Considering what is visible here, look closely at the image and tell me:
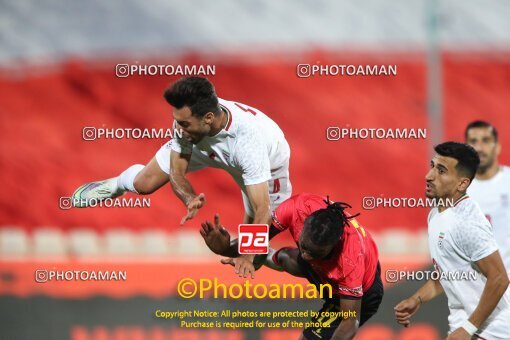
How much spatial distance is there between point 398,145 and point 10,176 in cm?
189

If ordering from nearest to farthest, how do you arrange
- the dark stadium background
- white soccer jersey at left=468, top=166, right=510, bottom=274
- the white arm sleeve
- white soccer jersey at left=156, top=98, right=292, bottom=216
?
white soccer jersey at left=156, top=98, right=292, bottom=216 → the white arm sleeve → the dark stadium background → white soccer jersey at left=468, top=166, right=510, bottom=274

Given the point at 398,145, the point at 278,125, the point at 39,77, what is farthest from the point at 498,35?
the point at 39,77

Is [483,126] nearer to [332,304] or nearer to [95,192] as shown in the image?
[332,304]

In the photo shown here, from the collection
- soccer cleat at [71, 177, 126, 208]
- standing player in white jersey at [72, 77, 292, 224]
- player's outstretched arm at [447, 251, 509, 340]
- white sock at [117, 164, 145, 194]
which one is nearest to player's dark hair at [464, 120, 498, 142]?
standing player in white jersey at [72, 77, 292, 224]

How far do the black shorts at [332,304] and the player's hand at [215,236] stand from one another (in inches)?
14.1

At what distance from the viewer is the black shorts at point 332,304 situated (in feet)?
12.4

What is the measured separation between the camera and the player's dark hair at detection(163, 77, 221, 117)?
12.0 feet

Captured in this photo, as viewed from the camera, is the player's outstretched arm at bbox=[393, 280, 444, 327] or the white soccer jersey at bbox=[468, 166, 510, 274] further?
the white soccer jersey at bbox=[468, 166, 510, 274]

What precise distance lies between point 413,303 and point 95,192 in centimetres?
160

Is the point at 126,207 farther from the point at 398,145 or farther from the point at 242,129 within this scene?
the point at 398,145

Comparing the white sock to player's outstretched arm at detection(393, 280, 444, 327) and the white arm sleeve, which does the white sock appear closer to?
the white arm sleeve

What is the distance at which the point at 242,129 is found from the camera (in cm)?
379

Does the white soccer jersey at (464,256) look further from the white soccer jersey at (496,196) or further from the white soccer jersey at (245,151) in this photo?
the white soccer jersey at (496,196)

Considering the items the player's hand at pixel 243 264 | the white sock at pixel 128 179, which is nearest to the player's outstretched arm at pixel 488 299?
the player's hand at pixel 243 264
